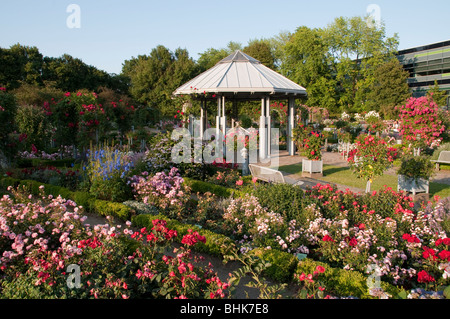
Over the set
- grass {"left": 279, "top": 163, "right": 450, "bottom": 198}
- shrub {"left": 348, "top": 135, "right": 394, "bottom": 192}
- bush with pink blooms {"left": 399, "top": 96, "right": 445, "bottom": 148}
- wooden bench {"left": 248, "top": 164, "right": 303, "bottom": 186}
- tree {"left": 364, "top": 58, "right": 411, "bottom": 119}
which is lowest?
grass {"left": 279, "top": 163, "right": 450, "bottom": 198}

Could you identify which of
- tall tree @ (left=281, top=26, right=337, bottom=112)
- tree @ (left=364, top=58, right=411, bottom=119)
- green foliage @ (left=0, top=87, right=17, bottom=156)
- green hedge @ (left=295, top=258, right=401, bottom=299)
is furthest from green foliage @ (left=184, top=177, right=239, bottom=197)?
tree @ (left=364, top=58, right=411, bottom=119)

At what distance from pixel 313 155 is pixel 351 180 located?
1.48 meters

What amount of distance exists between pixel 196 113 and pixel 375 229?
619 inches

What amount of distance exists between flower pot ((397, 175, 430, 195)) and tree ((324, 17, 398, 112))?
33270 millimetres

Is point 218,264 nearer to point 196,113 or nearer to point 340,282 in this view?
point 340,282

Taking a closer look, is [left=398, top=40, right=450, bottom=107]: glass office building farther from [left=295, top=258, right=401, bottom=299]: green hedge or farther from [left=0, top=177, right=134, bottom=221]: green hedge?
[left=295, top=258, right=401, bottom=299]: green hedge

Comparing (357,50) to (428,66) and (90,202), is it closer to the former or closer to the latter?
(428,66)

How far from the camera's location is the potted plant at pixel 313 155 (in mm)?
10977

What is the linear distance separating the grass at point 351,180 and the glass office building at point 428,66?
40768 millimetres

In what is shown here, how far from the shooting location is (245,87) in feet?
45.4

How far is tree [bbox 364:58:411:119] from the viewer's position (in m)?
37.0

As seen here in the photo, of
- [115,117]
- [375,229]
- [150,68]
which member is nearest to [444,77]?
[150,68]

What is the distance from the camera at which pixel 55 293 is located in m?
3.22

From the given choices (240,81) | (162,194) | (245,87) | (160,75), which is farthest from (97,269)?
(160,75)
